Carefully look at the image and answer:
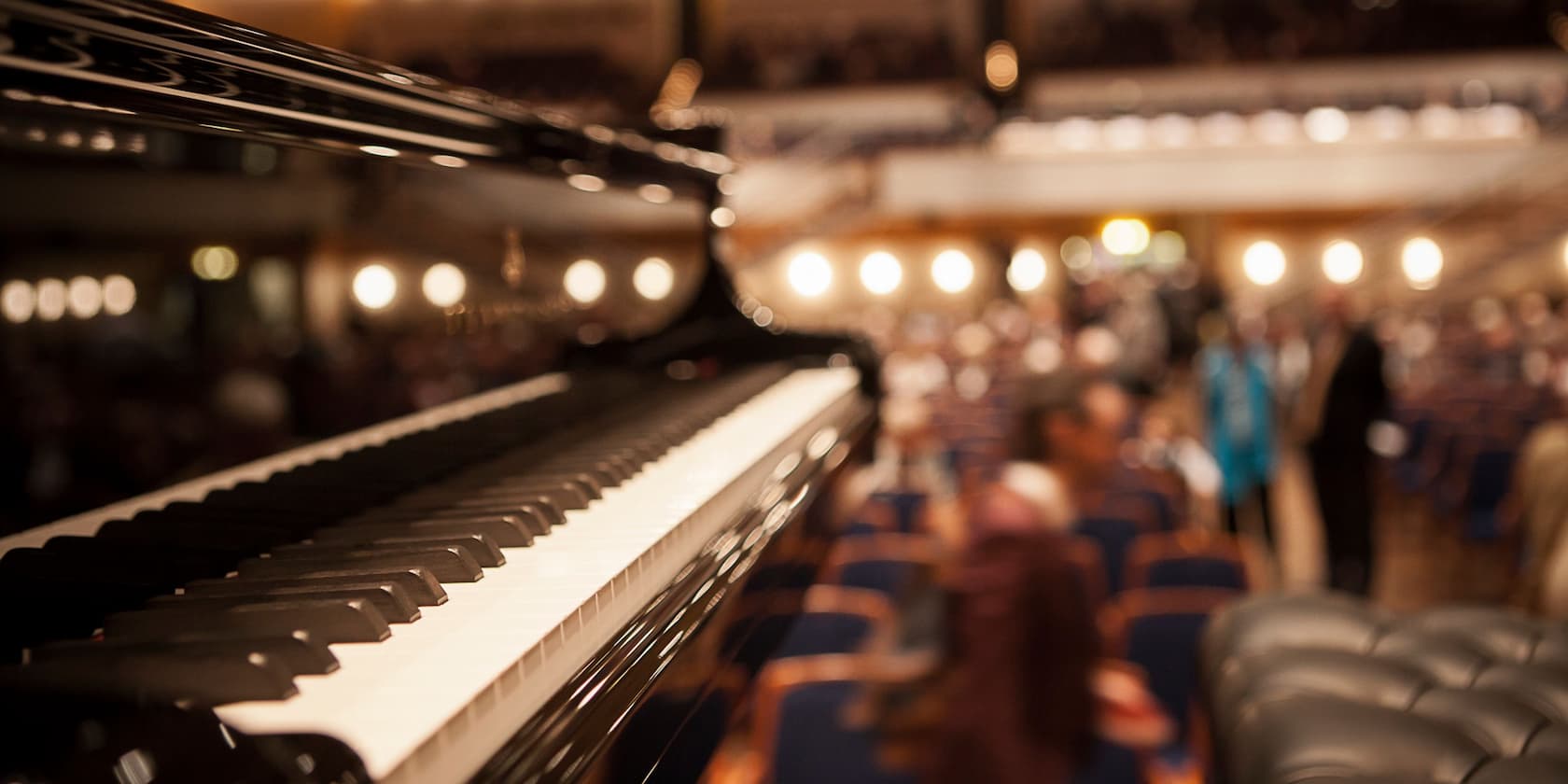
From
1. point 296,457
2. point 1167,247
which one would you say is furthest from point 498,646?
point 1167,247

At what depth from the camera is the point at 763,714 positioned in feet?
9.94

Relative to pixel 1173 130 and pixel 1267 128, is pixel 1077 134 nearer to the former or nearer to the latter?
Result: pixel 1173 130

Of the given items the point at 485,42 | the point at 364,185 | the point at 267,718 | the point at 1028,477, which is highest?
the point at 485,42

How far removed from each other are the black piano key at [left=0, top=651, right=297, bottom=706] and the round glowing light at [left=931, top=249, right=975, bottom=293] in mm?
20942

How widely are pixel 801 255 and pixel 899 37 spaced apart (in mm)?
4887

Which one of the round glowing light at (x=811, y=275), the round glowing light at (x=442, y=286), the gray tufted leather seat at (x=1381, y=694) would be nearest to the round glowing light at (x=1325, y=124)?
the round glowing light at (x=811, y=275)

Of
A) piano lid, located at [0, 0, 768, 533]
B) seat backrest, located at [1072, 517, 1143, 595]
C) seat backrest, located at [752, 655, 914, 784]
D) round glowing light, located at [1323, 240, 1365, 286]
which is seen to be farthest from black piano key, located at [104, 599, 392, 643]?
round glowing light, located at [1323, 240, 1365, 286]

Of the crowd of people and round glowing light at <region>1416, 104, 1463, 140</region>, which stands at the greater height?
round glowing light at <region>1416, 104, 1463, 140</region>

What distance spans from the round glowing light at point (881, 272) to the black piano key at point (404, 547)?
20414 mm

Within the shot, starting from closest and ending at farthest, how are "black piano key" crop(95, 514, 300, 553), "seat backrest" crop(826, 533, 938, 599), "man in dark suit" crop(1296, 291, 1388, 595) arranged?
"black piano key" crop(95, 514, 300, 553)
"seat backrest" crop(826, 533, 938, 599)
"man in dark suit" crop(1296, 291, 1388, 595)

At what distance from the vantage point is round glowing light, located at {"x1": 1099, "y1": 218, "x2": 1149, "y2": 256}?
20141 millimetres

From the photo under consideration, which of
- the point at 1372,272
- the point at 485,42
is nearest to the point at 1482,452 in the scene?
the point at 485,42

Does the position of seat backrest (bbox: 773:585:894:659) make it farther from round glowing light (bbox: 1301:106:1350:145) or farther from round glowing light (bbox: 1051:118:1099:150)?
round glowing light (bbox: 1301:106:1350:145)

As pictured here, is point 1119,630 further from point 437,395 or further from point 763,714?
point 437,395
